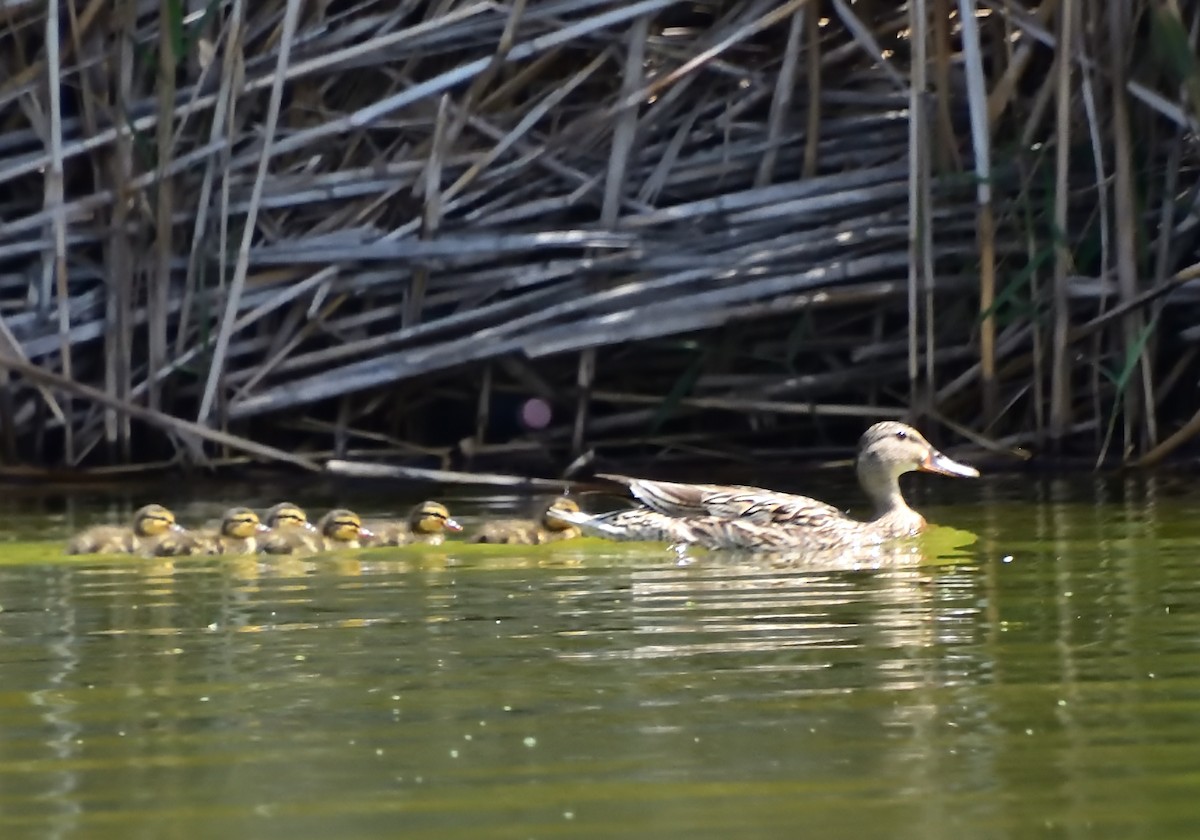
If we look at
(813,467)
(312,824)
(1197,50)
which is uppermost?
(1197,50)

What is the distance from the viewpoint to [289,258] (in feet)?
30.5

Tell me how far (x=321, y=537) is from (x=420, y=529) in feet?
0.95

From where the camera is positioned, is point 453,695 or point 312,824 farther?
point 453,695

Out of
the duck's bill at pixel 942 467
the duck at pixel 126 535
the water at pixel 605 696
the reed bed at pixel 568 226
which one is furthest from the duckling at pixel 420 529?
the reed bed at pixel 568 226

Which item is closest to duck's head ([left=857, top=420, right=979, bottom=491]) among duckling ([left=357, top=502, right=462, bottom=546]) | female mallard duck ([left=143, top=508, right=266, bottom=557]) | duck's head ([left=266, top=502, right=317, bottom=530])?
duckling ([left=357, top=502, right=462, bottom=546])

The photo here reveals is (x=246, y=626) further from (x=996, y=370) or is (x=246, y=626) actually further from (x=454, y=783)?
(x=996, y=370)

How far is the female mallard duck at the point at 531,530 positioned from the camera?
701 centimetres

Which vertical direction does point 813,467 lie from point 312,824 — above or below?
above

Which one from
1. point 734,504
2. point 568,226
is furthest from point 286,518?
point 568,226

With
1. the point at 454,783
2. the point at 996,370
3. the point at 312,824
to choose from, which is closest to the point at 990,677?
the point at 454,783

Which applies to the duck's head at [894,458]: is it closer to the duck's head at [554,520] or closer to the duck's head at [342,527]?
the duck's head at [554,520]

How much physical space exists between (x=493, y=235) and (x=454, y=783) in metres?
5.86

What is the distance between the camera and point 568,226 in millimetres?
9508

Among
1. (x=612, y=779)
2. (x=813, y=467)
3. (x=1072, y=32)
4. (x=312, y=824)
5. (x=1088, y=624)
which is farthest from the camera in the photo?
(x=813, y=467)
